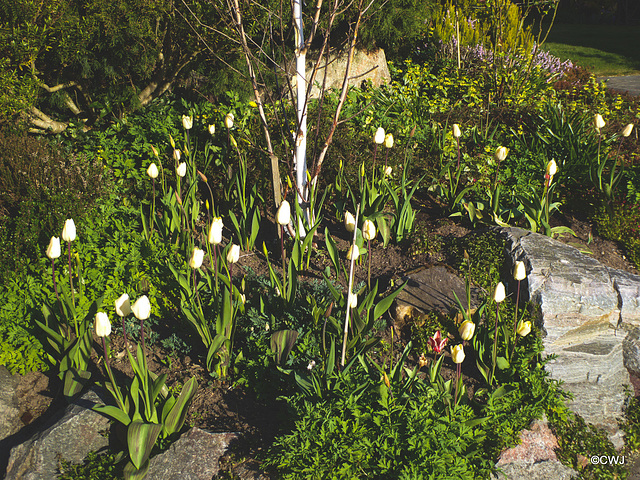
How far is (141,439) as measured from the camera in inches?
90.6

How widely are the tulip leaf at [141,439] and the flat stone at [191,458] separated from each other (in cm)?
9

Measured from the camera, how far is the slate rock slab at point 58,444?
2.42 metres

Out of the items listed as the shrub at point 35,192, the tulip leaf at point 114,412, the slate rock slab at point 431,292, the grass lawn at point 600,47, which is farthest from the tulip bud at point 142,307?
the grass lawn at point 600,47

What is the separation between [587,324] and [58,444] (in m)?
3.09

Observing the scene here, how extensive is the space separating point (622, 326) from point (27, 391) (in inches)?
150

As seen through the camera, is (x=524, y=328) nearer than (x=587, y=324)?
Yes

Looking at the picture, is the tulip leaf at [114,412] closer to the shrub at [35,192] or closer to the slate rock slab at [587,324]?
the shrub at [35,192]

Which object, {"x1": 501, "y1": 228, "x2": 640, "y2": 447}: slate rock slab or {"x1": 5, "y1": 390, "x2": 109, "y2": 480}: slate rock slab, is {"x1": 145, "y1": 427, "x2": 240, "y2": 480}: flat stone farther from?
{"x1": 501, "y1": 228, "x2": 640, "y2": 447}: slate rock slab

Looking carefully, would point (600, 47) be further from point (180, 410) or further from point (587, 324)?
point (180, 410)

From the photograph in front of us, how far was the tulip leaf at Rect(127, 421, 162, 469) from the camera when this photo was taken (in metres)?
2.29

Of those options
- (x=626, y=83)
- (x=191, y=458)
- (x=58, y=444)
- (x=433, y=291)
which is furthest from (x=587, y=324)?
(x=626, y=83)

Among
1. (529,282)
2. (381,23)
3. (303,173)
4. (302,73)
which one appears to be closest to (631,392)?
(529,282)

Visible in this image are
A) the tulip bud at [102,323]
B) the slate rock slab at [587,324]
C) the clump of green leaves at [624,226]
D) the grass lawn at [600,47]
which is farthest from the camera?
the grass lawn at [600,47]

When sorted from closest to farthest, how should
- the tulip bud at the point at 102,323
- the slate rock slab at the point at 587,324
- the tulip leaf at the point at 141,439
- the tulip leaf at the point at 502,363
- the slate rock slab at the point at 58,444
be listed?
the tulip bud at the point at 102,323 → the tulip leaf at the point at 141,439 → the slate rock slab at the point at 58,444 → the tulip leaf at the point at 502,363 → the slate rock slab at the point at 587,324
